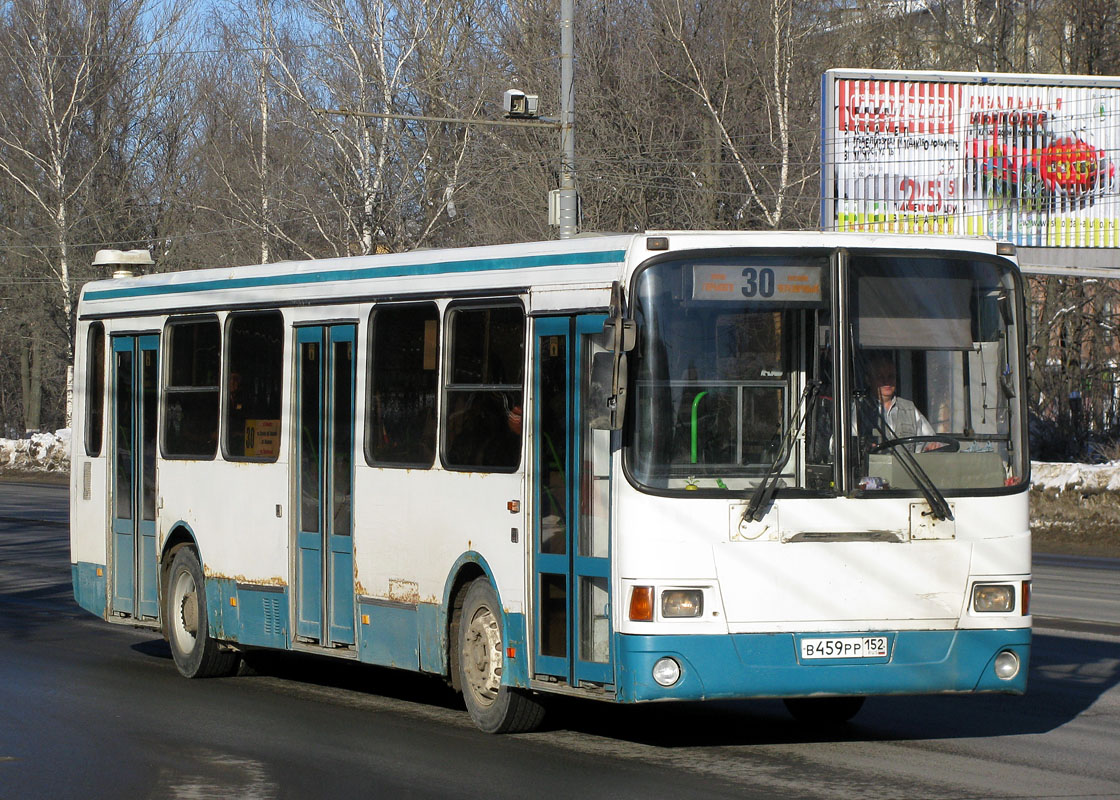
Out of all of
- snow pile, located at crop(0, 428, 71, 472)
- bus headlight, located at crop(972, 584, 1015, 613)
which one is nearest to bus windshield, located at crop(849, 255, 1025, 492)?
bus headlight, located at crop(972, 584, 1015, 613)

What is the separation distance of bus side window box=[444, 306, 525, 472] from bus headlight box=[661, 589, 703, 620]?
4.49ft

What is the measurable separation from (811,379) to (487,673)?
2.44 metres

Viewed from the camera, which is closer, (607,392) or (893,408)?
(607,392)

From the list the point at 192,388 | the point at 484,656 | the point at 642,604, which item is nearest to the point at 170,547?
the point at 192,388

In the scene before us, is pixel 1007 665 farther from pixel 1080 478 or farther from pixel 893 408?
pixel 1080 478

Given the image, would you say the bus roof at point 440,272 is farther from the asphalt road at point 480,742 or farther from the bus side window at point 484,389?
the asphalt road at point 480,742

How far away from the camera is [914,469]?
885cm

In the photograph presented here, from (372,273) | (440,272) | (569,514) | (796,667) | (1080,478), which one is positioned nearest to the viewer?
(796,667)

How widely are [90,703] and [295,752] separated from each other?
233 centimetres

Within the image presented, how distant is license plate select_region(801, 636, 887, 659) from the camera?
865 cm

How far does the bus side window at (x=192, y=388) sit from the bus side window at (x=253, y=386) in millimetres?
210

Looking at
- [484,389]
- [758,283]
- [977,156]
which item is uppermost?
[977,156]

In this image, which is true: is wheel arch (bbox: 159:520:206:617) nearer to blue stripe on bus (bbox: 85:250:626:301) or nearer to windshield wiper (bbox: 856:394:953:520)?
blue stripe on bus (bbox: 85:250:626:301)

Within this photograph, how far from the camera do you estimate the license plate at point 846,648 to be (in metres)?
8.65
